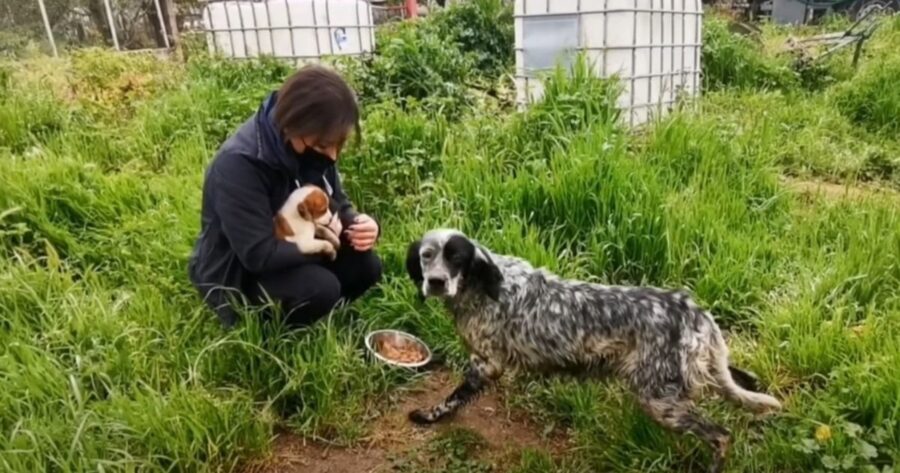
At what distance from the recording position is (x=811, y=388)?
8.57 ft

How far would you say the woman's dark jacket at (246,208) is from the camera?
2596 mm

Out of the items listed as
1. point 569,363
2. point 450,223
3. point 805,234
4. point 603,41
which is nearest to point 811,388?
point 569,363

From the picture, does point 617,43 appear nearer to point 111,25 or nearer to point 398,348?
point 398,348

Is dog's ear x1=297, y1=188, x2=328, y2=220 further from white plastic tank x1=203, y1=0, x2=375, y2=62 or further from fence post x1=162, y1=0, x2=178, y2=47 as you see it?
fence post x1=162, y1=0, x2=178, y2=47

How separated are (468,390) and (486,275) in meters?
0.48

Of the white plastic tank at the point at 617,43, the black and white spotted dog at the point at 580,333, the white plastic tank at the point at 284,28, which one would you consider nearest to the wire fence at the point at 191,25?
the white plastic tank at the point at 284,28

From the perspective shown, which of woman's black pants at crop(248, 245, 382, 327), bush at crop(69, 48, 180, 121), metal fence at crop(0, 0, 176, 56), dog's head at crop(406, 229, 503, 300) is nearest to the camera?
dog's head at crop(406, 229, 503, 300)

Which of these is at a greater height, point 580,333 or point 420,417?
point 580,333

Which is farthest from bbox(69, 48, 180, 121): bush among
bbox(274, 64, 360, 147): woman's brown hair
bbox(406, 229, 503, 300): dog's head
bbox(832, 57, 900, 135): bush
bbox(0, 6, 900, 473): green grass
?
bbox(832, 57, 900, 135): bush

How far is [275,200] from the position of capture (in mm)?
2752

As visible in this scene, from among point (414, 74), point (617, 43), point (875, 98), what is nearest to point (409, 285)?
point (617, 43)

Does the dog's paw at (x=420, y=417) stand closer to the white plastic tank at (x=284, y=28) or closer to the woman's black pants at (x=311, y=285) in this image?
the woman's black pants at (x=311, y=285)

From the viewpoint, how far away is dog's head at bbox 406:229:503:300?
2457 millimetres

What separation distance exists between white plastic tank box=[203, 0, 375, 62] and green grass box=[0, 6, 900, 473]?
0.82 metres
